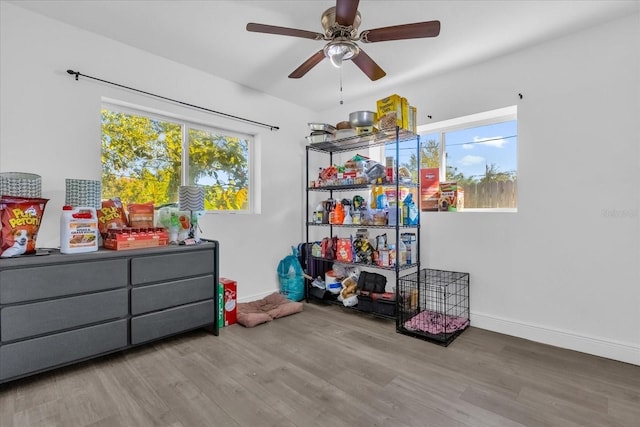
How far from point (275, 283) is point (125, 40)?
2770 millimetres

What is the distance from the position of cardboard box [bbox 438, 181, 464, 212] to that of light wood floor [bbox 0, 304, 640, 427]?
124cm

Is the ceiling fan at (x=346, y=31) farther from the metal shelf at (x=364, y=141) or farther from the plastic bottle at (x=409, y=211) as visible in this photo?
the plastic bottle at (x=409, y=211)

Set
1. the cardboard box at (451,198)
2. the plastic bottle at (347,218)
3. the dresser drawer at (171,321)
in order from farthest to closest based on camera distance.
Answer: the plastic bottle at (347,218) → the cardboard box at (451,198) → the dresser drawer at (171,321)

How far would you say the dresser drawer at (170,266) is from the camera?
2.24 m

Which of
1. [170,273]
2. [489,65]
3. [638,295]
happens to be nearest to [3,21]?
[170,273]

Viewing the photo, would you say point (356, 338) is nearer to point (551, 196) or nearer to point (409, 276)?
point (409, 276)

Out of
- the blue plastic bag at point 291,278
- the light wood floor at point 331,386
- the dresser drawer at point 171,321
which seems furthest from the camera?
the blue plastic bag at point 291,278

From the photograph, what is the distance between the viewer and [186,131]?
121 inches

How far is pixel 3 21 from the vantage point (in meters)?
2.06

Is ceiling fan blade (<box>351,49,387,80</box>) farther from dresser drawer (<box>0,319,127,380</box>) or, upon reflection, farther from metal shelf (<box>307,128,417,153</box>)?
dresser drawer (<box>0,319,127,380</box>)

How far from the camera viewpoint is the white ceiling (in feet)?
6.79

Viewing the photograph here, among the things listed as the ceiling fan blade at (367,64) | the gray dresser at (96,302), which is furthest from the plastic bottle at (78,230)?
the ceiling fan blade at (367,64)

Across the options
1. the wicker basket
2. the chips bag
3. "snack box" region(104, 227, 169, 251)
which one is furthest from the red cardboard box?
the wicker basket

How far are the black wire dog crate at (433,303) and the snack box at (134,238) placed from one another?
2154 mm
